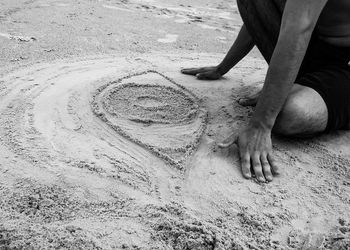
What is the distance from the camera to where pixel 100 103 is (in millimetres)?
2301

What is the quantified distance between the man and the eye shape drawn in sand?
27 centimetres

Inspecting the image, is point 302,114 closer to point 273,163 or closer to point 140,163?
point 273,163

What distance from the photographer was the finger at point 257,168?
1.77 metres

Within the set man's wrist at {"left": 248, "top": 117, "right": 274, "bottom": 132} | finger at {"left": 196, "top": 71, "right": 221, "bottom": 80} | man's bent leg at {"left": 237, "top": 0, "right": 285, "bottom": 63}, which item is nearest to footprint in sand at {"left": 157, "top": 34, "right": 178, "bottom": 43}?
finger at {"left": 196, "top": 71, "right": 221, "bottom": 80}

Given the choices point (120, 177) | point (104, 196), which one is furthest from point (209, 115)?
point (104, 196)

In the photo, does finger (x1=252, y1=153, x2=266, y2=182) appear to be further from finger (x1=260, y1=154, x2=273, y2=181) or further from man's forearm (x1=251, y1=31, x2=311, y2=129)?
man's forearm (x1=251, y1=31, x2=311, y2=129)

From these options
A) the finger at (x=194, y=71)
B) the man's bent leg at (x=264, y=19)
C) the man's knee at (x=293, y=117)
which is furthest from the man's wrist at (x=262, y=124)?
the finger at (x=194, y=71)

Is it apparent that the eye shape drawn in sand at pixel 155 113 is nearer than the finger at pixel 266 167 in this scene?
No

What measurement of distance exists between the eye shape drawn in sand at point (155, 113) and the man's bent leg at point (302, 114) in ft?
1.48

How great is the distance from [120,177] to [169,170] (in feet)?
0.81

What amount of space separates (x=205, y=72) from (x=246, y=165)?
116 centimetres

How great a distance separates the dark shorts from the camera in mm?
2096

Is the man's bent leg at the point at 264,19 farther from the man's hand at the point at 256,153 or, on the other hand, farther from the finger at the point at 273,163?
the finger at the point at 273,163

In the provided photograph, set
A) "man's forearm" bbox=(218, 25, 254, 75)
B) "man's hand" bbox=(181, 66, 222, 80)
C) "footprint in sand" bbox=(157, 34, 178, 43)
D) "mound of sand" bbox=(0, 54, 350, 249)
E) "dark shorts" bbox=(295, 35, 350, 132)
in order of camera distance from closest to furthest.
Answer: "mound of sand" bbox=(0, 54, 350, 249) < "dark shorts" bbox=(295, 35, 350, 132) < "man's forearm" bbox=(218, 25, 254, 75) < "man's hand" bbox=(181, 66, 222, 80) < "footprint in sand" bbox=(157, 34, 178, 43)
